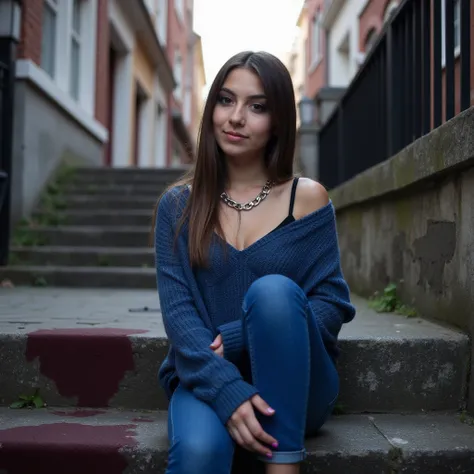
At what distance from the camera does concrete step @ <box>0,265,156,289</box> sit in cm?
465

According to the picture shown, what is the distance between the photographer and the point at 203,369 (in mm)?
1690

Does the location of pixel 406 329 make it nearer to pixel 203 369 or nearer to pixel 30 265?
pixel 203 369

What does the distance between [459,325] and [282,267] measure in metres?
0.80

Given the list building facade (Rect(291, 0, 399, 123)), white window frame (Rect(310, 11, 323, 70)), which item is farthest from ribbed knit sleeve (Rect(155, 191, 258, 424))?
white window frame (Rect(310, 11, 323, 70))

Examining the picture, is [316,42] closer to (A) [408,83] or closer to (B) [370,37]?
(B) [370,37]

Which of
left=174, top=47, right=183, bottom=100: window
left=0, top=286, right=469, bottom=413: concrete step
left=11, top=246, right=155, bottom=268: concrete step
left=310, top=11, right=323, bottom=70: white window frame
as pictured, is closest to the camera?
left=0, top=286, right=469, bottom=413: concrete step

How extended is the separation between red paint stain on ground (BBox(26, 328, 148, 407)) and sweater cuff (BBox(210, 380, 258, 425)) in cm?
71

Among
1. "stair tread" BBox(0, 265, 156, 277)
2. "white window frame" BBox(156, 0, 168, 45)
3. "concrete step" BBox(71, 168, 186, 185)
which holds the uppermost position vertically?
"white window frame" BBox(156, 0, 168, 45)

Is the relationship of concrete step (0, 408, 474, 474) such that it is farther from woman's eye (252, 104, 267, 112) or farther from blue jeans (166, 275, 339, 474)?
woman's eye (252, 104, 267, 112)

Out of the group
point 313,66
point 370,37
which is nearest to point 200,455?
point 370,37

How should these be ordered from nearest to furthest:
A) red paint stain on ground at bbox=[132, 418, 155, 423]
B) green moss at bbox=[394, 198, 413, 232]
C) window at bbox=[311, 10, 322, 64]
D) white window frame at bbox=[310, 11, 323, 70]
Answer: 1. red paint stain on ground at bbox=[132, 418, 155, 423]
2. green moss at bbox=[394, 198, 413, 232]
3. white window frame at bbox=[310, 11, 323, 70]
4. window at bbox=[311, 10, 322, 64]

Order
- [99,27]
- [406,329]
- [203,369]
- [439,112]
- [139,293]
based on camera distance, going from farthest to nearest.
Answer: [99,27] → [139,293] → [439,112] → [406,329] → [203,369]

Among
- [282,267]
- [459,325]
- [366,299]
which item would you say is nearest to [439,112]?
[459,325]

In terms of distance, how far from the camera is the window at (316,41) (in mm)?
18198
